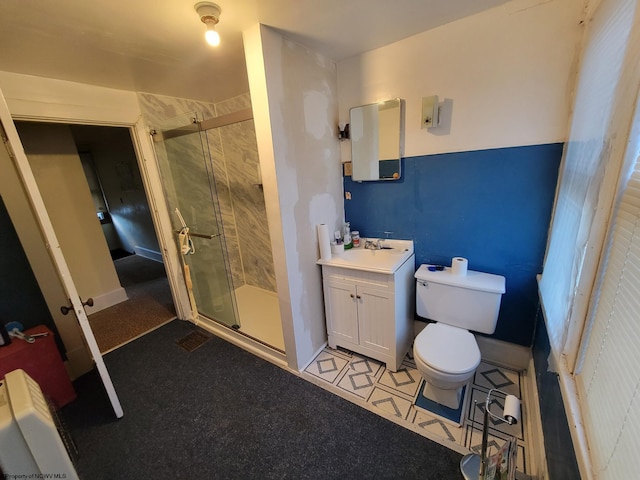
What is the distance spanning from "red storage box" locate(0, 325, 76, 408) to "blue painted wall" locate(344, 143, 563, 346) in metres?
2.52

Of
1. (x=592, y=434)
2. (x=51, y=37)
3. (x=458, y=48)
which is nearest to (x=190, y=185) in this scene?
(x=51, y=37)

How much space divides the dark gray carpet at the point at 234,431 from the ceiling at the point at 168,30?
2.19 m

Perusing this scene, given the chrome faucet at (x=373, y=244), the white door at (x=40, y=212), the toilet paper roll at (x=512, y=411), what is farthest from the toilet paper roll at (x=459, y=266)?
the white door at (x=40, y=212)

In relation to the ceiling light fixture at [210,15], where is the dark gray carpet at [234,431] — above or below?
below

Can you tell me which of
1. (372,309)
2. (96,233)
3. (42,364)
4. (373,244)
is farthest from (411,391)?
(96,233)

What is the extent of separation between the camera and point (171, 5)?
118 centimetres

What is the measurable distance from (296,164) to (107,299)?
312 cm

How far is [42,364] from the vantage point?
1656 mm

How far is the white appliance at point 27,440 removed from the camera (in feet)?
1.36

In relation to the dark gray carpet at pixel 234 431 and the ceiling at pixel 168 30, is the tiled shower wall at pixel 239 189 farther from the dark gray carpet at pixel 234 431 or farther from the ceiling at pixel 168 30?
the dark gray carpet at pixel 234 431

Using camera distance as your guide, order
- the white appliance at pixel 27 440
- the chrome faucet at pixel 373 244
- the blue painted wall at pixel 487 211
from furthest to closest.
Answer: the chrome faucet at pixel 373 244 < the blue painted wall at pixel 487 211 < the white appliance at pixel 27 440

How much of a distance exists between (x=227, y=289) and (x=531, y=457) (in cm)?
240

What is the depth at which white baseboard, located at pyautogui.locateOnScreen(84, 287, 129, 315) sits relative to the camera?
10.0 ft

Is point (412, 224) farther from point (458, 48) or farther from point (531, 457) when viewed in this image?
point (531, 457)
